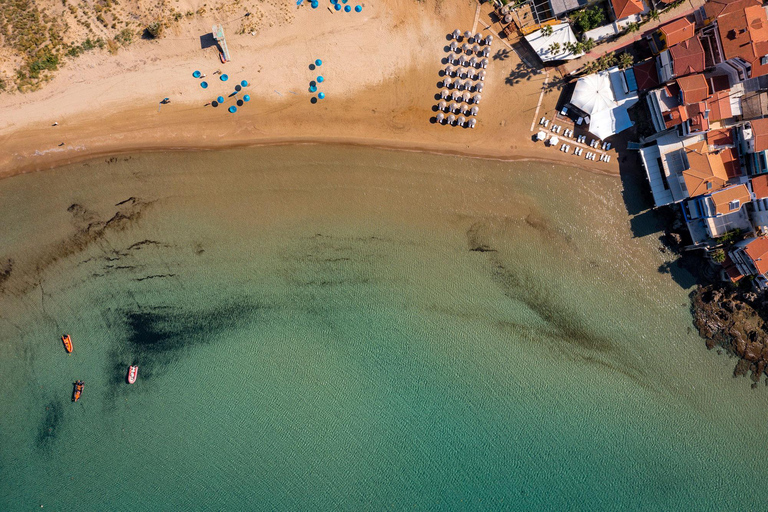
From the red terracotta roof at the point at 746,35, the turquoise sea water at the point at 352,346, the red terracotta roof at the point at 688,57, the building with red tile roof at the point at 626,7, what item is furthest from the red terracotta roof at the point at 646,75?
the turquoise sea water at the point at 352,346

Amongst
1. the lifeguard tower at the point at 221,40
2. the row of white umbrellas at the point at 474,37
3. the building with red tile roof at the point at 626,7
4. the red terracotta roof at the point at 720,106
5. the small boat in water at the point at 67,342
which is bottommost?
the small boat in water at the point at 67,342

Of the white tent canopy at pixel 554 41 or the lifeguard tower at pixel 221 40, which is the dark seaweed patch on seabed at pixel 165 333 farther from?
the white tent canopy at pixel 554 41

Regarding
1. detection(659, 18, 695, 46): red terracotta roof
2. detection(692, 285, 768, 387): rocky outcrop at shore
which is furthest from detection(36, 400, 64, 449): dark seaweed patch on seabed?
detection(659, 18, 695, 46): red terracotta roof

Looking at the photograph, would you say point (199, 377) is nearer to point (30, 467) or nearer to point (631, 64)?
point (30, 467)

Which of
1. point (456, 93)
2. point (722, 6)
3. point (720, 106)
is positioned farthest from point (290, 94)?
point (722, 6)

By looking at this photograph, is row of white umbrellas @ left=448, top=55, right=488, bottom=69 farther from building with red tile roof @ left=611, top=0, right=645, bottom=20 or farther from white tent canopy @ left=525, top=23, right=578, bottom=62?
building with red tile roof @ left=611, top=0, right=645, bottom=20

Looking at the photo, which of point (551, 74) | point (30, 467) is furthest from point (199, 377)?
point (551, 74)
